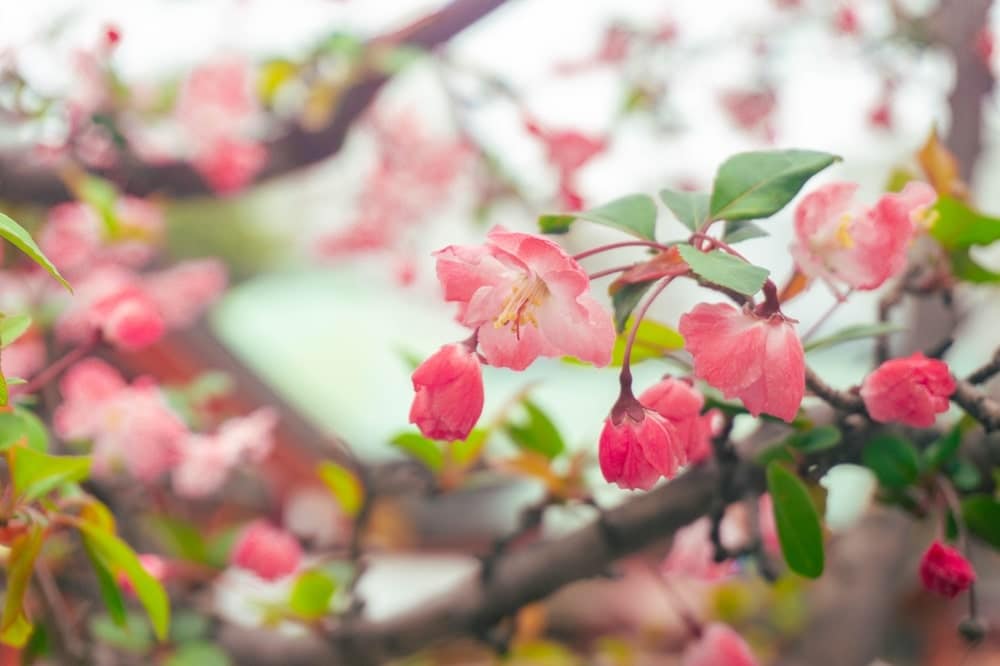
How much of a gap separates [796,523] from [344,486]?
448mm

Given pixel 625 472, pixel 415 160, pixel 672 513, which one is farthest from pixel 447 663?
pixel 625 472

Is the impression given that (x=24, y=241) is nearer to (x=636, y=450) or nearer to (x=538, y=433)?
(x=636, y=450)

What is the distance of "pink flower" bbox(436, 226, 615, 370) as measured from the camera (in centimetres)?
30

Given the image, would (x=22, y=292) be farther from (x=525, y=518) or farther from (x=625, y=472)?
(x=625, y=472)

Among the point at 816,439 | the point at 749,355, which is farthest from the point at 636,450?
the point at 816,439

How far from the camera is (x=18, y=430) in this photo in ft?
1.28

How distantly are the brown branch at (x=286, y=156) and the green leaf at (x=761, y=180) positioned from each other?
587 millimetres

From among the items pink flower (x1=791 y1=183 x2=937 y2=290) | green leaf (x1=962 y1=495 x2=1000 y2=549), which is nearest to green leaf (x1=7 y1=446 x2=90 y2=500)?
pink flower (x1=791 y1=183 x2=937 y2=290)

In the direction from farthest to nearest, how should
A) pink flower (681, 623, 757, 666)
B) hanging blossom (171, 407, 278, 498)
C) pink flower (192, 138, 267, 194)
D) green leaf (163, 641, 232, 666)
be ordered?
pink flower (192, 138, 267, 194), hanging blossom (171, 407, 278, 498), green leaf (163, 641, 232, 666), pink flower (681, 623, 757, 666)

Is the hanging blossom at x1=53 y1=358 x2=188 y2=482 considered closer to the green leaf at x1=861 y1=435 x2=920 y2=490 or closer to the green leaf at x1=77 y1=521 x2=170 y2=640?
the green leaf at x1=77 y1=521 x2=170 y2=640

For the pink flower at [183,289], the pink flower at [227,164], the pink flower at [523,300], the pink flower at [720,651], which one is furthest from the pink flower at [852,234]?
the pink flower at [183,289]

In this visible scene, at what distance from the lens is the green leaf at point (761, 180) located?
352 millimetres

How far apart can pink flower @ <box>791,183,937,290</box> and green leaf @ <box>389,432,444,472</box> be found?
1.02 feet

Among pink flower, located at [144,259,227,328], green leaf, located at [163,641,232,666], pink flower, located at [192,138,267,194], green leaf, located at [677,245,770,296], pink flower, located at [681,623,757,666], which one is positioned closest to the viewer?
green leaf, located at [677,245,770,296]
